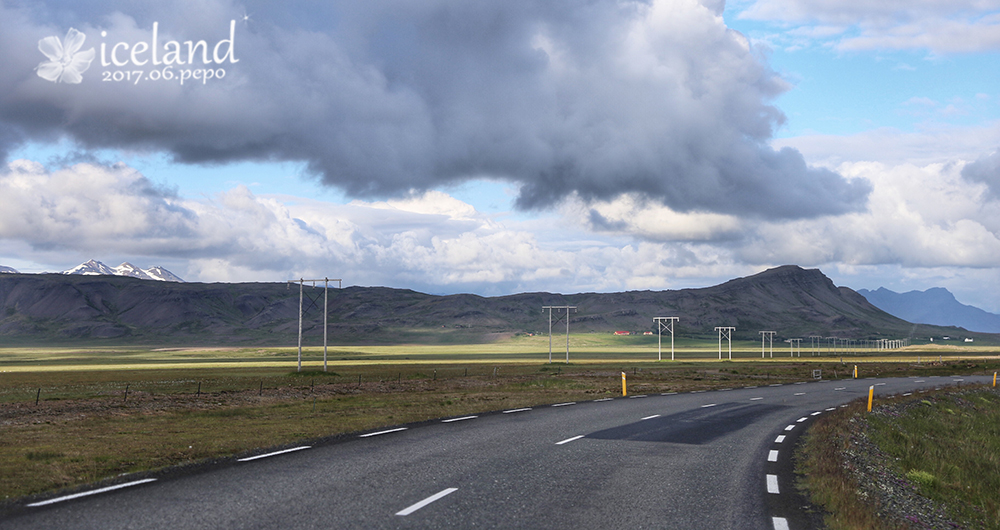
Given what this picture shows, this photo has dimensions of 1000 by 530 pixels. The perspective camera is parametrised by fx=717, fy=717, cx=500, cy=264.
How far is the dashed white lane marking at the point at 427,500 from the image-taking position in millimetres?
10672

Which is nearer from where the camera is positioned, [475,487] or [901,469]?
[475,487]

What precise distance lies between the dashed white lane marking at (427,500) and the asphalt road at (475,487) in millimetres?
31

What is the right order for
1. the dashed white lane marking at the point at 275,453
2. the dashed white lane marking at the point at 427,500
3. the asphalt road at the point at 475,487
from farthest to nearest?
the dashed white lane marking at the point at 275,453 < the dashed white lane marking at the point at 427,500 < the asphalt road at the point at 475,487

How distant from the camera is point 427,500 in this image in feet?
37.5

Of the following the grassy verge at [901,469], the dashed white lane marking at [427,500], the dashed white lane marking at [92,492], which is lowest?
the grassy verge at [901,469]

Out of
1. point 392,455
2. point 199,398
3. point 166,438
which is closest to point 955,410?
point 392,455

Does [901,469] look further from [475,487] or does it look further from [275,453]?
[275,453]

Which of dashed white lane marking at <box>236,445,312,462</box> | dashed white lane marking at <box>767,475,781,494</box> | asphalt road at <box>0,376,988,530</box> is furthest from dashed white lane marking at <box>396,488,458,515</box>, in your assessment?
dashed white lane marking at <box>767,475,781,494</box>

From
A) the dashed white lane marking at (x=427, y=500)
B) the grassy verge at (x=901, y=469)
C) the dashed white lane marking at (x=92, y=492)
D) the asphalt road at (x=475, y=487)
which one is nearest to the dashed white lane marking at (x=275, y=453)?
the asphalt road at (x=475, y=487)

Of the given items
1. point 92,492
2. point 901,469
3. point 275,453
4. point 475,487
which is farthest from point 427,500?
point 901,469

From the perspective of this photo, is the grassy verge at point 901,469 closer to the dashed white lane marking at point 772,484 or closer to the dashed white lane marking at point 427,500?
the dashed white lane marking at point 772,484

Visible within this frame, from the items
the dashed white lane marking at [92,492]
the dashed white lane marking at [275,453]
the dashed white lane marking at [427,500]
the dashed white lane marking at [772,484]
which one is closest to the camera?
the dashed white lane marking at [427,500]

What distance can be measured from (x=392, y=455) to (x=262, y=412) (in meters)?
17.9

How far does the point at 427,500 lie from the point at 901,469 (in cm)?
1280
